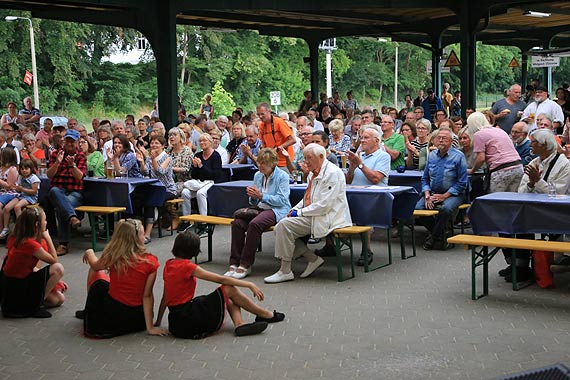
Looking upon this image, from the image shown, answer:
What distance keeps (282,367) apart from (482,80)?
65.0 m

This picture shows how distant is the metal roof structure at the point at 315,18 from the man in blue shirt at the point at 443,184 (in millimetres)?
7889

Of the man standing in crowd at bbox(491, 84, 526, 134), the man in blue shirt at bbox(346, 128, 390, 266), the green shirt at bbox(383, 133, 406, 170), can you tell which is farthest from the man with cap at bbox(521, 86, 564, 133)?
the man in blue shirt at bbox(346, 128, 390, 266)

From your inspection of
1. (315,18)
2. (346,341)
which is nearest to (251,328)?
(346,341)

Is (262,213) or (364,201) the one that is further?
(364,201)

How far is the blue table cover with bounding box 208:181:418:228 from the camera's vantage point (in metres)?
9.80

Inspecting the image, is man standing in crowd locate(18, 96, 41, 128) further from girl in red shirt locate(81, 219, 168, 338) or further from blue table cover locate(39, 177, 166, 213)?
girl in red shirt locate(81, 219, 168, 338)

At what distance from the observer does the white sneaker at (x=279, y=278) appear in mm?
9289

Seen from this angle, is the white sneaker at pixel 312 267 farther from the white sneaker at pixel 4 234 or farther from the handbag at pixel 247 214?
the white sneaker at pixel 4 234

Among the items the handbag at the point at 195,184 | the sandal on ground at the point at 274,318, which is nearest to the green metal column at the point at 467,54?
the handbag at the point at 195,184

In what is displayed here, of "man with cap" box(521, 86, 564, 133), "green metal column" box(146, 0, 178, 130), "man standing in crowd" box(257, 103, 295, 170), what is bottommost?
"man standing in crowd" box(257, 103, 295, 170)

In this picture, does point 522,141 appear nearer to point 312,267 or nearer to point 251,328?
point 312,267

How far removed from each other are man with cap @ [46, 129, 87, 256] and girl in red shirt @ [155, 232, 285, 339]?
15.4ft

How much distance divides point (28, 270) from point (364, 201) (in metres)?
3.83

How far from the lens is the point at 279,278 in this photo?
9.31m
